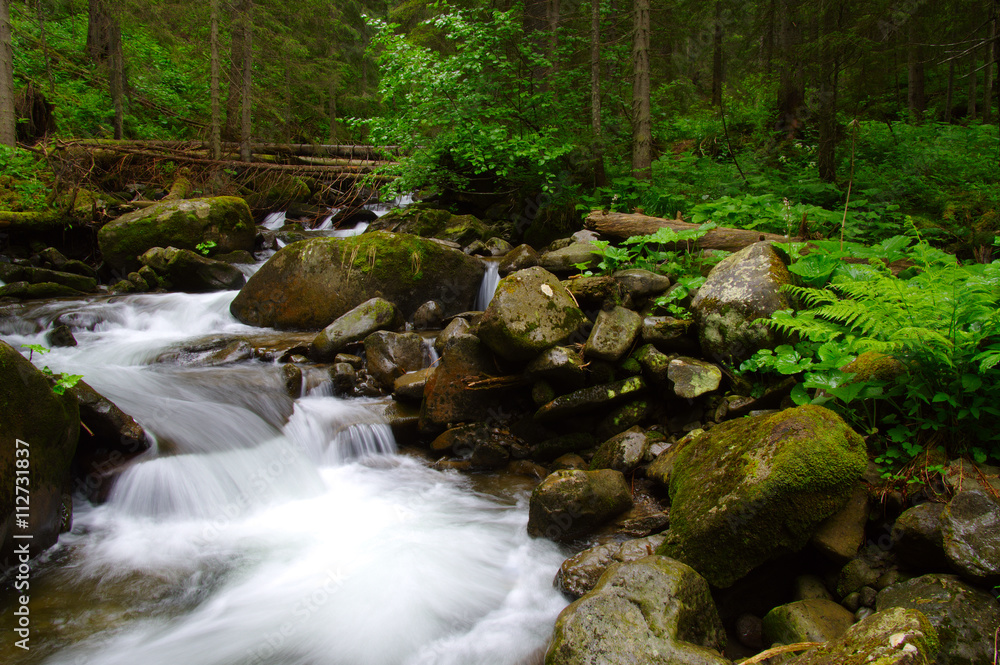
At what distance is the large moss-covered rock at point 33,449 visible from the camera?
3641mm

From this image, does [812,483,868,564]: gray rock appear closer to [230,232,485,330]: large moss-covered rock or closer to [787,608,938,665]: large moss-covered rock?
[787,608,938,665]: large moss-covered rock

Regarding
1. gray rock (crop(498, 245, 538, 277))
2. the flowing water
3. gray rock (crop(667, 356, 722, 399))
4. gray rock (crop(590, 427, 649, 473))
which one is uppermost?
gray rock (crop(498, 245, 538, 277))

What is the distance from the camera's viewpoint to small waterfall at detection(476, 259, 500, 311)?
900 centimetres

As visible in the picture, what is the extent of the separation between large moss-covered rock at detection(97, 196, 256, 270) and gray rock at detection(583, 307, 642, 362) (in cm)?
916

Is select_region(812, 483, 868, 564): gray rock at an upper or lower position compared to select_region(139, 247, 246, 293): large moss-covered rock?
lower

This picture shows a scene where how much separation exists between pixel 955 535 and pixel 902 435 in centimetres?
85

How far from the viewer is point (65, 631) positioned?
341 centimetres

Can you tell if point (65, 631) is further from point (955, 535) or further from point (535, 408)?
point (955, 535)

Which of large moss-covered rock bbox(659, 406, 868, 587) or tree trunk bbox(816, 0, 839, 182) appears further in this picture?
tree trunk bbox(816, 0, 839, 182)

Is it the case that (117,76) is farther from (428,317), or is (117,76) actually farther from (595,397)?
(595,397)

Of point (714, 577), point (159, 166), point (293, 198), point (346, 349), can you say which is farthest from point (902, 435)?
point (159, 166)

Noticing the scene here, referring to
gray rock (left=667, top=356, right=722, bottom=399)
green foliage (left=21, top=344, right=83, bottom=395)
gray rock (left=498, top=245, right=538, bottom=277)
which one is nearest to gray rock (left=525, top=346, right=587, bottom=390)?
gray rock (left=667, top=356, right=722, bottom=399)

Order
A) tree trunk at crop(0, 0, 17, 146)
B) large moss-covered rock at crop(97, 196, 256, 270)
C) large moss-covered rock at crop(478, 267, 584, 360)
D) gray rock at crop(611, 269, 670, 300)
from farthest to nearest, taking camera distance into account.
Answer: tree trunk at crop(0, 0, 17, 146) → large moss-covered rock at crop(97, 196, 256, 270) → gray rock at crop(611, 269, 670, 300) → large moss-covered rock at crop(478, 267, 584, 360)

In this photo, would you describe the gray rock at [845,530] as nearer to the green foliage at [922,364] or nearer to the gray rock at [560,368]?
the green foliage at [922,364]
